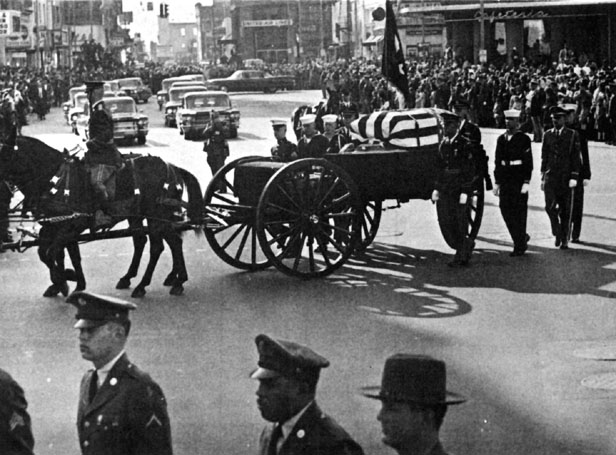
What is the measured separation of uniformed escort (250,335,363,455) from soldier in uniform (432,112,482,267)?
357 inches

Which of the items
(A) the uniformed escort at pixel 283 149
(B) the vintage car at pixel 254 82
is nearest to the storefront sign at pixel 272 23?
(B) the vintage car at pixel 254 82

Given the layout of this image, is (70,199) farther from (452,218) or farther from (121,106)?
(121,106)

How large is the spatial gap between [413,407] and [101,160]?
8.43 metres

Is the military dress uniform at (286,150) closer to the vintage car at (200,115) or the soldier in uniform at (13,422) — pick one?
the soldier in uniform at (13,422)

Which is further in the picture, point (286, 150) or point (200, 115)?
point (200, 115)

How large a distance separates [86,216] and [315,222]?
220cm

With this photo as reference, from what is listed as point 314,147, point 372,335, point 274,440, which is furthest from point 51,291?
point 274,440

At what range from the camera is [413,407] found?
3.85 m

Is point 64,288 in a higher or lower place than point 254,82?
lower

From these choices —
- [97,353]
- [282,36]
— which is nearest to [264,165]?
[97,353]

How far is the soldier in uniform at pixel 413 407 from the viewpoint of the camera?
3.85 metres

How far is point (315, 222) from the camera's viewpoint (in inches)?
483

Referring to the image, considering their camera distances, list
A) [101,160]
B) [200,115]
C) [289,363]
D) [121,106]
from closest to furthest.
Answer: [289,363]
[101,160]
[121,106]
[200,115]

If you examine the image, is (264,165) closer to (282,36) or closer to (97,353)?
(97,353)
